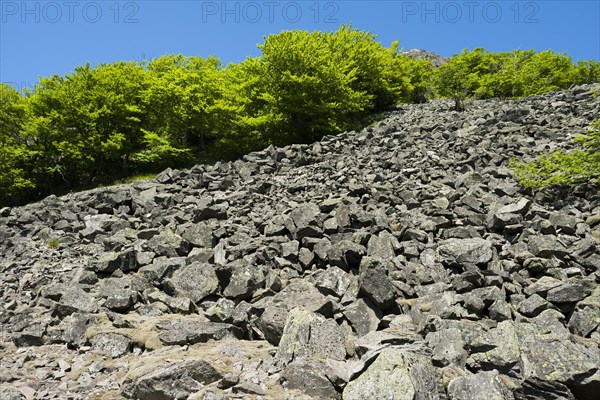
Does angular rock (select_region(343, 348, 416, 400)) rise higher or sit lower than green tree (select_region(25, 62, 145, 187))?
lower

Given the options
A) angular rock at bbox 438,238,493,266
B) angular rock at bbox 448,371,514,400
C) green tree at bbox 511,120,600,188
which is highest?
green tree at bbox 511,120,600,188

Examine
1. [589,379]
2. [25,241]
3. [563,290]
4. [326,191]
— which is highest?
[326,191]

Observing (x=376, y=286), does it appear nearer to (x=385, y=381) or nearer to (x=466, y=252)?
(x=466, y=252)

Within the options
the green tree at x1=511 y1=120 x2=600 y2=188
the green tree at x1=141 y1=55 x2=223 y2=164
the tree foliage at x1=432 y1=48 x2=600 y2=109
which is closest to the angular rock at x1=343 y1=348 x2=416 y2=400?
the green tree at x1=511 y1=120 x2=600 y2=188

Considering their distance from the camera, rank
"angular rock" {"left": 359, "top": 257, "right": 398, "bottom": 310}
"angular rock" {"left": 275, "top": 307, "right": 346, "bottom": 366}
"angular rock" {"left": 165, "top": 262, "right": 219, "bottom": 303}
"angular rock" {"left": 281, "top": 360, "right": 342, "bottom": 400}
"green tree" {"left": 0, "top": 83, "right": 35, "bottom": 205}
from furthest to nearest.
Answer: "green tree" {"left": 0, "top": 83, "right": 35, "bottom": 205}, "angular rock" {"left": 165, "top": 262, "right": 219, "bottom": 303}, "angular rock" {"left": 359, "top": 257, "right": 398, "bottom": 310}, "angular rock" {"left": 275, "top": 307, "right": 346, "bottom": 366}, "angular rock" {"left": 281, "top": 360, "right": 342, "bottom": 400}

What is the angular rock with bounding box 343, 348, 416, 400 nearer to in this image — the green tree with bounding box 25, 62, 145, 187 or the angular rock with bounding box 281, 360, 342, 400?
the angular rock with bounding box 281, 360, 342, 400

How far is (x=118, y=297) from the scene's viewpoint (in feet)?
31.1

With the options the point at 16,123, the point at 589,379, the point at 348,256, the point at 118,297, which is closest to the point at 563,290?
the point at 589,379

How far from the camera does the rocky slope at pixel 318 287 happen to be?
6152 mm

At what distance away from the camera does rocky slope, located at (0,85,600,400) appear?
6.15 meters

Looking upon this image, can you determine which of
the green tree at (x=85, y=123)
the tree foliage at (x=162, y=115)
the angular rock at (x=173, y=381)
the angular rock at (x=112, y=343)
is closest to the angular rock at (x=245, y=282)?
the angular rock at (x=112, y=343)

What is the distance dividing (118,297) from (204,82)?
27.0 meters

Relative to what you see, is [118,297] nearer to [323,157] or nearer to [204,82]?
[323,157]

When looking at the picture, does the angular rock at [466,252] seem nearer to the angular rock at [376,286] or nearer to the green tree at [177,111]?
the angular rock at [376,286]
